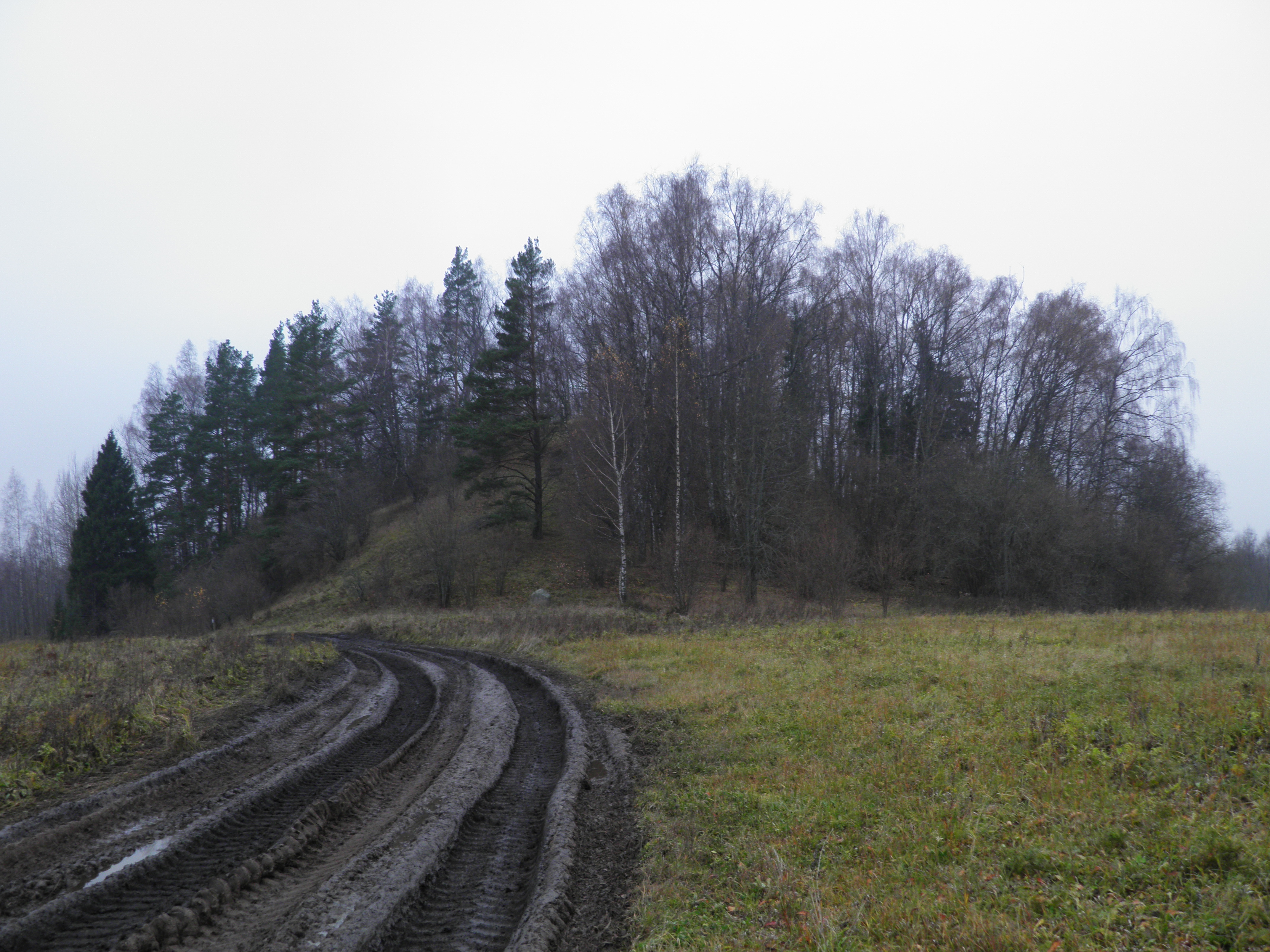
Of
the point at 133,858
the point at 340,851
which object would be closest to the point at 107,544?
the point at 133,858

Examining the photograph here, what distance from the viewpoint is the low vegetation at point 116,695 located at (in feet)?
23.1

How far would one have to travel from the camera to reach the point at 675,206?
97.3 ft

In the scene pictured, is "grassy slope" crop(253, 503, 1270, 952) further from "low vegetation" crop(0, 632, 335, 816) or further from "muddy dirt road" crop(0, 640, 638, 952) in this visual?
"low vegetation" crop(0, 632, 335, 816)

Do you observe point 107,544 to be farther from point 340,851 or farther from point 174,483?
point 340,851

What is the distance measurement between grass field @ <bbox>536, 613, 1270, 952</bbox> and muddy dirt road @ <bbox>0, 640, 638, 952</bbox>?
73 cm

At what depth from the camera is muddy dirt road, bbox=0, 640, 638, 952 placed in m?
4.14

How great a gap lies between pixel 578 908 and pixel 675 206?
29541mm

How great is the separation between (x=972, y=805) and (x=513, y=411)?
30246 millimetres

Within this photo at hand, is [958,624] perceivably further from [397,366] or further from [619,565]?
[397,366]

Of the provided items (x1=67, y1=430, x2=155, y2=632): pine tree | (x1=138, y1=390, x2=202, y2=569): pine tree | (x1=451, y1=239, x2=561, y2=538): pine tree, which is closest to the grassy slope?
(x1=451, y1=239, x2=561, y2=538): pine tree

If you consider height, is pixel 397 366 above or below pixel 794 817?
above

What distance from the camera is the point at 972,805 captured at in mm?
5691

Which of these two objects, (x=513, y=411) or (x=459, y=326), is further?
(x=459, y=326)

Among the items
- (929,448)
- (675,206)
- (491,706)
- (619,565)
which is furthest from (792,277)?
(491,706)
